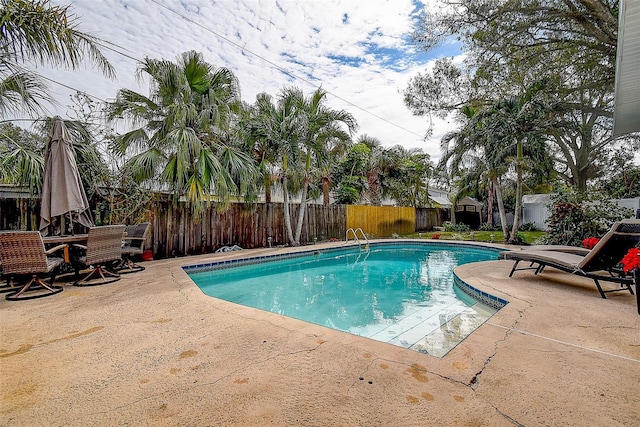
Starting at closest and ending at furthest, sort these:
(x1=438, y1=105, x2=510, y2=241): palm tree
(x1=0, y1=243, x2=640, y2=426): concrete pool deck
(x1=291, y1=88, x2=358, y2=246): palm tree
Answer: (x1=0, y1=243, x2=640, y2=426): concrete pool deck
(x1=291, y1=88, x2=358, y2=246): palm tree
(x1=438, y1=105, x2=510, y2=241): palm tree

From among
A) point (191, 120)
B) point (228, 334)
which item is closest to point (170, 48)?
point (191, 120)

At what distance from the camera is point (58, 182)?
463 cm

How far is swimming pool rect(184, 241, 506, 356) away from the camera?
3643mm

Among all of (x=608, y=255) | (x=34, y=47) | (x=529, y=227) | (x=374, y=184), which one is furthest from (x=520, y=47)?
(x=529, y=227)

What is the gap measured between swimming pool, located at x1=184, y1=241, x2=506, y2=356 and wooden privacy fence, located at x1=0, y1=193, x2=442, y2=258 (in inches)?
66.1

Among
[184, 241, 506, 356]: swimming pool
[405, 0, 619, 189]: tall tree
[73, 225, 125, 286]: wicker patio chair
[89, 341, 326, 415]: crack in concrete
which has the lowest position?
[184, 241, 506, 356]: swimming pool

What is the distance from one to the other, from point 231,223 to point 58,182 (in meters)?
4.97

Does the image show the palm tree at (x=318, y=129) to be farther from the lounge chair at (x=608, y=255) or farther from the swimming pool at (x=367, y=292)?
the lounge chair at (x=608, y=255)

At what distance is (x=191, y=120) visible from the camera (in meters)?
7.61

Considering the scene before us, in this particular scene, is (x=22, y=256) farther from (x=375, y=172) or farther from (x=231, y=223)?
(x=375, y=172)

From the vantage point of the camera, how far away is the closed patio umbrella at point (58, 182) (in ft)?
15.1

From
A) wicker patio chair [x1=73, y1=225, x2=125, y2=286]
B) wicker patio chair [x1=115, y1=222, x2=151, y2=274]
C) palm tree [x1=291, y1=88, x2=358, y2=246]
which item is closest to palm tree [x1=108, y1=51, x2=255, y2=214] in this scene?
wicker patio chair [x1=115, y1=222, x2=151, y2=274]

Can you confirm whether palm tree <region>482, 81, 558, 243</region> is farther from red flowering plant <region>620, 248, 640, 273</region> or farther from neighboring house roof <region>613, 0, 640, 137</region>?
red flowering plant <region>620, 248, 640, 273</region>

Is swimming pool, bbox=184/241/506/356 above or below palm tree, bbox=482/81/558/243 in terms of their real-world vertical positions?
below
